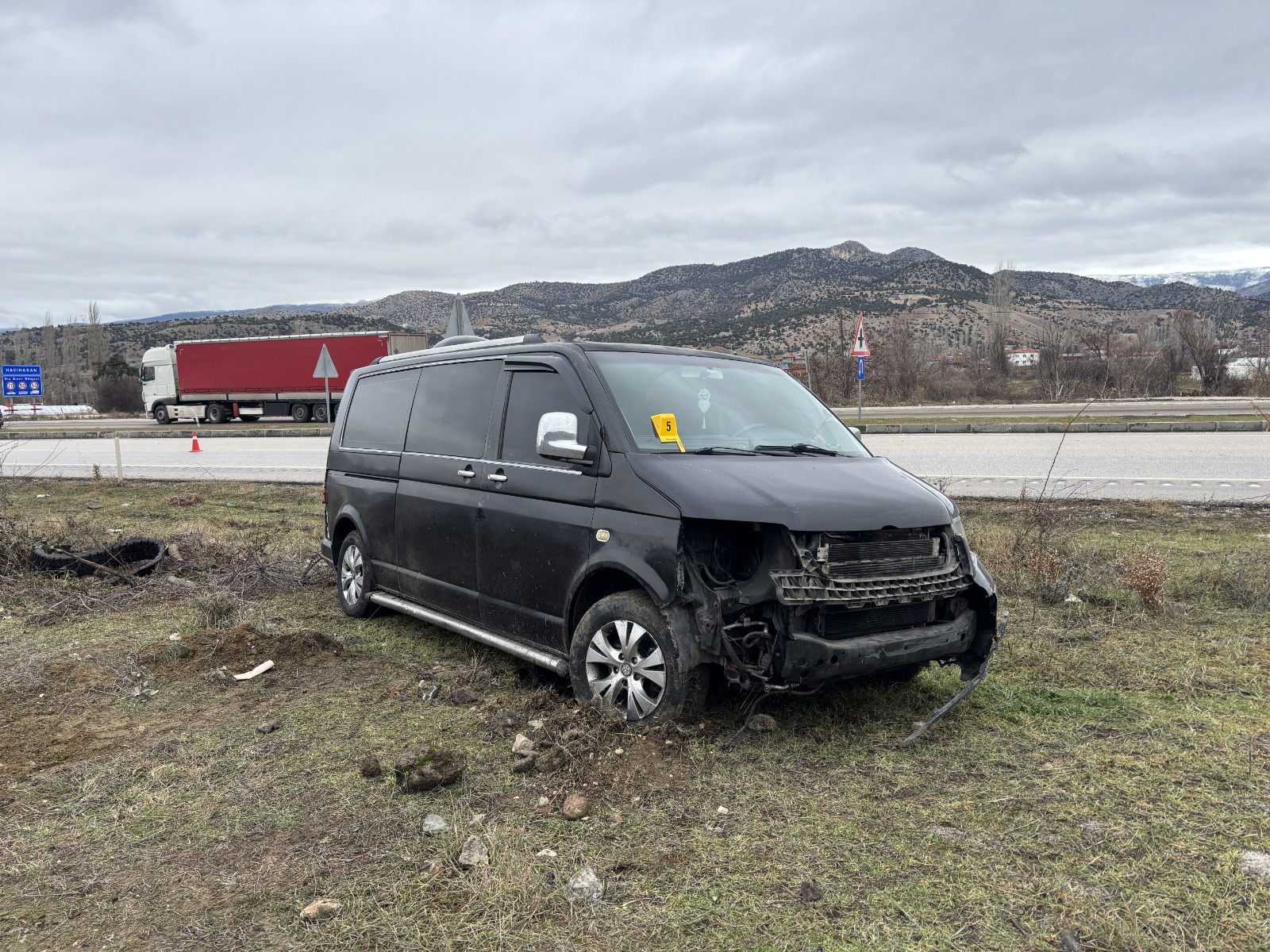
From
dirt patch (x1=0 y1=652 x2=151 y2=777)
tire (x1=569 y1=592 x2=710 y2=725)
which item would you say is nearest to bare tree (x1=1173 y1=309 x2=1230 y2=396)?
tire (x1=569 y1=592 x2=710 y2=725)

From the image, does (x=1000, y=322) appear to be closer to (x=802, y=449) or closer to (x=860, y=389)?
(x=860, y=389)

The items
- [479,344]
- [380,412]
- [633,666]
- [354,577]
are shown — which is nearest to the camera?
[633,666]

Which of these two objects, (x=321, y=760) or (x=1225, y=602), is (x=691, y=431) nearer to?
(x=321, y=760)

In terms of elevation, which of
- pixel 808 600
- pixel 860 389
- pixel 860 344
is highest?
pixel 860 344

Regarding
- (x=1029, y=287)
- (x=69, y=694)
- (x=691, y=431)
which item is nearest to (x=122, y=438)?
(x=69, y=694)

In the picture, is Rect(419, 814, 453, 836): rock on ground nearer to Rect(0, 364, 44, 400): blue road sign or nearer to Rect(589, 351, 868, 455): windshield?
Rect(589, 351, 868, 455): windshield

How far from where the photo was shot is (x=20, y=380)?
140 feet

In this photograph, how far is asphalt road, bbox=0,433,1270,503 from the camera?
12.1m

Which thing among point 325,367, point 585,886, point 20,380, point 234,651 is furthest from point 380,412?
point 20,380

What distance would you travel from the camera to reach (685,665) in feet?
13.0

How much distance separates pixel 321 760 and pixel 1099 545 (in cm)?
731

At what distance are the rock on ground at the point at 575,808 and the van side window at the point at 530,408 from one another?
181 centimetres

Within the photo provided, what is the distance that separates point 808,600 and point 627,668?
97 cm

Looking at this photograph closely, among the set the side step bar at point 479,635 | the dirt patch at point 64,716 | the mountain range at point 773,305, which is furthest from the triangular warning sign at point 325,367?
the mountain range at point 773,305
